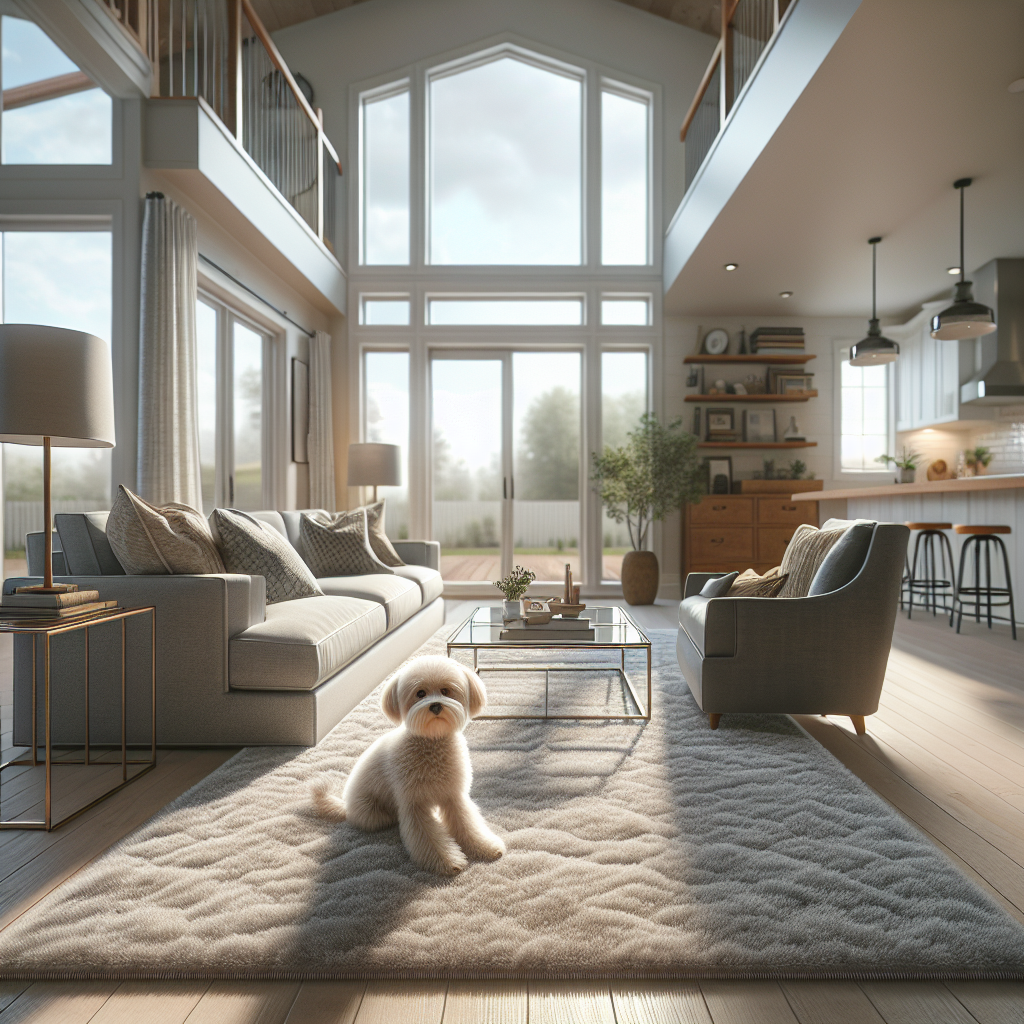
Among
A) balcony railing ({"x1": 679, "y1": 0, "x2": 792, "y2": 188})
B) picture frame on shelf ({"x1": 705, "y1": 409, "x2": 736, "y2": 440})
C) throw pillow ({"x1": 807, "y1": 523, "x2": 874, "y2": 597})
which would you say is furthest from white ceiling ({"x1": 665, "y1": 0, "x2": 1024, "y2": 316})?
throw pillow ({"x1": 807, "y1": 523, "x2": 874, "y2": 597})

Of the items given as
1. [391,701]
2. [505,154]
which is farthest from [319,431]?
[391,701]

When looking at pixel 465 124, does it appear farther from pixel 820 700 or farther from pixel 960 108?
pixel 820 700

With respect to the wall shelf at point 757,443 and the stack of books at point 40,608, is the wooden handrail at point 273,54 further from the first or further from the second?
the wall shelf at point 757,443

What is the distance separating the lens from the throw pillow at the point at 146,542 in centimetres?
249

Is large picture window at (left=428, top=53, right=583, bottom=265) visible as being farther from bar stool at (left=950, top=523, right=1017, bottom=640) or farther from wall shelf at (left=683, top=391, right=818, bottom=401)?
bar stool at (left=950, top=523, right=1017, bottom=640)

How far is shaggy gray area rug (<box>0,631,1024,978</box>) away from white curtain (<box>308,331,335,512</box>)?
449cm

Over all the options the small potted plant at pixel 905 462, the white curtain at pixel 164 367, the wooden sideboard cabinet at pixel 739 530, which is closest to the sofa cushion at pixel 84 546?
the white curtain at pixel 164 367

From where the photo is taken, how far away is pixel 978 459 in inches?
263

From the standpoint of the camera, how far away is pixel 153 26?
3930mm

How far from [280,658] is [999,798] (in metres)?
2.26

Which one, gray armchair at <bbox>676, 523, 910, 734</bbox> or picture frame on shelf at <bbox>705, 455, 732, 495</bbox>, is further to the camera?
picture frame on shelf at <bbox>705, 455, 732, 495</bbox>

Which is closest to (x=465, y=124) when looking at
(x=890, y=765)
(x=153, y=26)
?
(x=153, y=26)

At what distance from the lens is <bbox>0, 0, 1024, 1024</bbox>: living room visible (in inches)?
55.4

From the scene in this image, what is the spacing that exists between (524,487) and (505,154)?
3.33m
